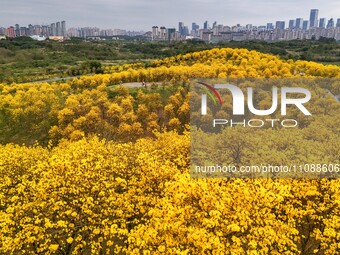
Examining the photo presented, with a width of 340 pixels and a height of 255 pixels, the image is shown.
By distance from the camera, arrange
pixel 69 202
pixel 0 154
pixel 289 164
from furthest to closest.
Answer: pixel 0 154
pixel 289 164
pixel 69 202

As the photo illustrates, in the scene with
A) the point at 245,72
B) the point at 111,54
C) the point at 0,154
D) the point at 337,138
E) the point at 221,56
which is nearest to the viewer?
the point at 0,154

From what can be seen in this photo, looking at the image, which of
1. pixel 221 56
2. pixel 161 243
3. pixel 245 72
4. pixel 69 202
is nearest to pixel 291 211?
pixel 161 243

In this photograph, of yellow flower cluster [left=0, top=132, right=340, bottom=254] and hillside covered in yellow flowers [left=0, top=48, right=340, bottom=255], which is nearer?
yellow flower cluster [left=0, top=132, right=340, bottom=254]

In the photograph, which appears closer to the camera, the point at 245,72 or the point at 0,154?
the point at 0,154

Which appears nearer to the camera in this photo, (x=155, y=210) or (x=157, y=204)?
(x=155, y=210)

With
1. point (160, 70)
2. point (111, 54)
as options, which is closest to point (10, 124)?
point (160, 70)

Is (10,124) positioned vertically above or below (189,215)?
below

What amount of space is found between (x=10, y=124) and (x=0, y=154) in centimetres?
4282

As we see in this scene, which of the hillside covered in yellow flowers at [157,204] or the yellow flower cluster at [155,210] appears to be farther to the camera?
the hillside covered in yellow flowers at [157,204]

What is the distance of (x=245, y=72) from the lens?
2881 inches

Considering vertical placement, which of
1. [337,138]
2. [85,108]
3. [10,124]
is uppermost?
[337,138]

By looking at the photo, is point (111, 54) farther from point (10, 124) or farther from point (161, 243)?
point (161, 243)

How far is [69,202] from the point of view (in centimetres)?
1973

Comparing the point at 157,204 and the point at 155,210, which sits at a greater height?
the point at 155,210
